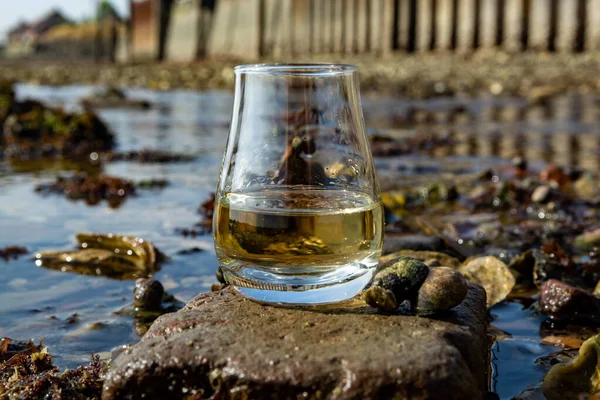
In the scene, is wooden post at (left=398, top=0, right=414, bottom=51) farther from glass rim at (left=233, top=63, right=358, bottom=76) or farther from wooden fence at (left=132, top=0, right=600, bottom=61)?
glass rim at (left=233, top=63, right=358, bottom=76)

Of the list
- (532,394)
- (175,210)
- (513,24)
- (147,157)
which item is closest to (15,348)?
(532,394)

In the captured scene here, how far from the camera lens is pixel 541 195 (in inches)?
211

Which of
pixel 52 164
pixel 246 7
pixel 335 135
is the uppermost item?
pixel 246 7

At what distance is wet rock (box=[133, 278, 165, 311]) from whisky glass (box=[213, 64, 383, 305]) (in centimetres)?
79

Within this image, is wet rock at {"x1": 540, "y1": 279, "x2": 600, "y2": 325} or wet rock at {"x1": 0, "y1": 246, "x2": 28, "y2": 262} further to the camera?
wet rock at {"x1": 0, "y1": 246, "x2": 28, "y2": 262}

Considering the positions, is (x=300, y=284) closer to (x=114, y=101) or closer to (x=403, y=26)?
(x=114, y=101)

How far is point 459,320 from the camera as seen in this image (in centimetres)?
224

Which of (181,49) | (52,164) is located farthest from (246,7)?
(52,164)

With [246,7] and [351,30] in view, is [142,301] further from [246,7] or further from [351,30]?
[246,7]

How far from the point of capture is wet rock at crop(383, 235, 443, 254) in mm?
3680

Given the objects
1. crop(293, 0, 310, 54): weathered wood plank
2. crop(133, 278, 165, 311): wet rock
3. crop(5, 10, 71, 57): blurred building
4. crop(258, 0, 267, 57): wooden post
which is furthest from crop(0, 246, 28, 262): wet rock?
crop(5, 10, 71, 57): blurred building

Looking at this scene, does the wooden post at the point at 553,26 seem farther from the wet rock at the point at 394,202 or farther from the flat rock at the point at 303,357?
the flat rock at the point at 303,357

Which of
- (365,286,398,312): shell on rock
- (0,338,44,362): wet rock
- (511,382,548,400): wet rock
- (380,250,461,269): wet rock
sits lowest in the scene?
(511,382,548,400): wet rock

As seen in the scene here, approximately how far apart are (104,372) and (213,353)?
50 centimetres
